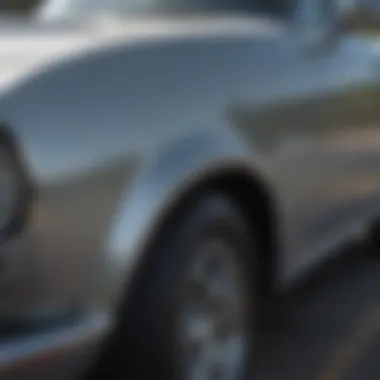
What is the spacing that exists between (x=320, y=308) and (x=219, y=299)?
1.64m

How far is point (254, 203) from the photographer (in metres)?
4.58

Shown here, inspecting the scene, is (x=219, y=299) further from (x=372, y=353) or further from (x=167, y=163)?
(x=372, y=353)

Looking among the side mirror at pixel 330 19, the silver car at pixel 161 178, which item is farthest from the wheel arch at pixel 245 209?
the side mirror at pixel 330 19

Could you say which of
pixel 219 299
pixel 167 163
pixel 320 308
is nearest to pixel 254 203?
pixel 219 299

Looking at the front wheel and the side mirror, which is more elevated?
the side mirror

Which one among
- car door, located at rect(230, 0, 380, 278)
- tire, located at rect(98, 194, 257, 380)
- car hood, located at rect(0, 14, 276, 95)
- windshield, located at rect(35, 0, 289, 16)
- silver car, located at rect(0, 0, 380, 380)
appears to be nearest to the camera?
silver car, located at rect(0, 0, 380, 380)

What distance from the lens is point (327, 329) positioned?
566 centimetres

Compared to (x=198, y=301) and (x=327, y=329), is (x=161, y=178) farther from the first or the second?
(x=327, y=329)

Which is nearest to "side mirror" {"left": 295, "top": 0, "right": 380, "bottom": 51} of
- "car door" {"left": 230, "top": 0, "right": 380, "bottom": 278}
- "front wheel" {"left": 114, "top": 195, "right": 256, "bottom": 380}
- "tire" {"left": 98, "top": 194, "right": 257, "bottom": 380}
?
"car door" {"left": 230, "top": 0, "right": 380, "bottom": 278}

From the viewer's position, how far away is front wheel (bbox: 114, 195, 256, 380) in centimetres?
396

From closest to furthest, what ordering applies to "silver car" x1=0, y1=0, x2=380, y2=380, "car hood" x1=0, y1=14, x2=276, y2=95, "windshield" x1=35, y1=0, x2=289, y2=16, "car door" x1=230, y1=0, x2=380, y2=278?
1. "silver car" x1=0, y1=0, x2=380, y2=380
2. "car hood" x1=0, y1=14, x2=276, y2=95
3. "car door" x1=230, y1=0, x2=380, y2=278
4. "windshield" x1=35, y1=0, x2=289, y2=16

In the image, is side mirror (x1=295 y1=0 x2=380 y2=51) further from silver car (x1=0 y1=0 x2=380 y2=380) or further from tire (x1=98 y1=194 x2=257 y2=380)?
tire (x1=98 y1=194 x2=257 y2=380)

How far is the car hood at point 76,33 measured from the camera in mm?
3825

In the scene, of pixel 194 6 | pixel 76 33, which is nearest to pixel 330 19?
pixel 194 6
